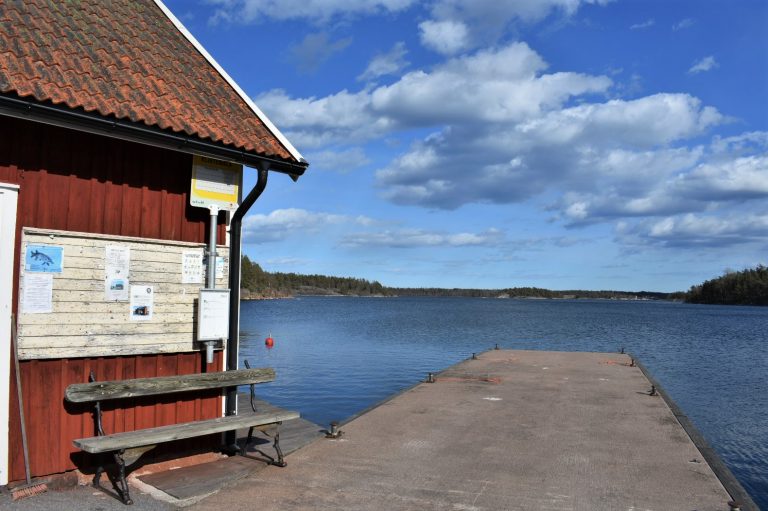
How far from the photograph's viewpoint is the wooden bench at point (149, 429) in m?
5.62

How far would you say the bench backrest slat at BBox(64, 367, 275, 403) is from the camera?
231 inches

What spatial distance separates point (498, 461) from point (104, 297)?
16.3 ft

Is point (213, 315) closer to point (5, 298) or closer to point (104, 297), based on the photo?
point (104, 297)

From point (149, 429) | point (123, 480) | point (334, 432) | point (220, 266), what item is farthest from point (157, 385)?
point (334, 432)

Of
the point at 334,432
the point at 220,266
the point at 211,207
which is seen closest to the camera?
the point at 211,207

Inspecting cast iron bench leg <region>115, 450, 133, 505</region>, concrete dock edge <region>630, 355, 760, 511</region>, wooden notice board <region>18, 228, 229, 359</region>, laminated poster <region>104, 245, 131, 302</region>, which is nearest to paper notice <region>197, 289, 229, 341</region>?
wooden notice board <region>18, 228, 229, 359</region>

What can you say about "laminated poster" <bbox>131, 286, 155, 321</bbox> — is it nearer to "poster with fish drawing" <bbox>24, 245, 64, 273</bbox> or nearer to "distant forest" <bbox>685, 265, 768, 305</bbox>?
"poster with fish drawing" <bbox>24, 245, 64, 273</bbox>

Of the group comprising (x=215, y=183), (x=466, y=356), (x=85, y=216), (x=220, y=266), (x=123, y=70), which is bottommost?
(x=466, y=356)

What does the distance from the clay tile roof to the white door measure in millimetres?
1080

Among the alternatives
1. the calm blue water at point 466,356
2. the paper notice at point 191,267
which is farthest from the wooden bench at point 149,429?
the calm blue water at point 466,356

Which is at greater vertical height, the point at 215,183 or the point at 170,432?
the point at 215,183

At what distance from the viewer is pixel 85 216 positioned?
617 cm

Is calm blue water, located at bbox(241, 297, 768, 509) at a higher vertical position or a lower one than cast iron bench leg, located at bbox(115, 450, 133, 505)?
lower

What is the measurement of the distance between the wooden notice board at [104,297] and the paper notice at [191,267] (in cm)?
1
